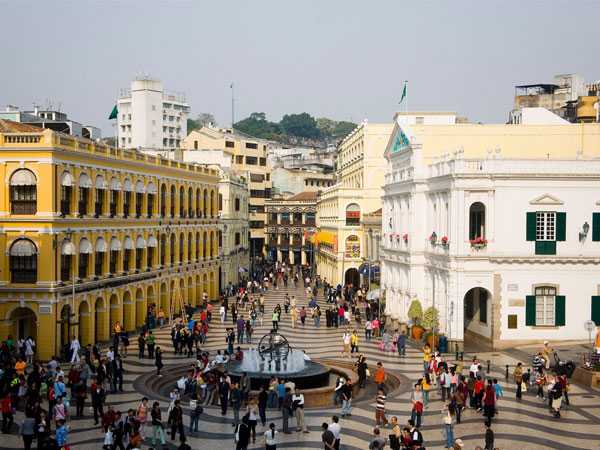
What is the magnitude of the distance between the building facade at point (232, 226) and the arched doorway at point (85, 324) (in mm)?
33370

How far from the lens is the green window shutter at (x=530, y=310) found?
3947 cm

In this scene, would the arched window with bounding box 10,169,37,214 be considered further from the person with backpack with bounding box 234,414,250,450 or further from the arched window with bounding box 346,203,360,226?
the arched window with bounding box 346,203,360,226

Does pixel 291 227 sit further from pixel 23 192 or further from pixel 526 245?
pixel 23 192

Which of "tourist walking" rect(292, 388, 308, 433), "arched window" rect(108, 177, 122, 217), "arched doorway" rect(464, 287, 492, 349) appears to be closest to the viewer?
"tourist walking" rect(292, 388, 308, 433)

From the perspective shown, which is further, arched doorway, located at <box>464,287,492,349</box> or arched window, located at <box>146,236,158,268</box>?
arched window, located at <box>146,236,158,268</box>

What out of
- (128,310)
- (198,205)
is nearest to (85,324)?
(128,310)

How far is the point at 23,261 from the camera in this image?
38688mm

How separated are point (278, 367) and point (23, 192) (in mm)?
16745

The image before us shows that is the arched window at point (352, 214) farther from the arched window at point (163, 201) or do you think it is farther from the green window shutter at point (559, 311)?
the green window shutter at point (559, 311)

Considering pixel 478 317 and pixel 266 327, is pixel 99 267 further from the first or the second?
pixel 478 317

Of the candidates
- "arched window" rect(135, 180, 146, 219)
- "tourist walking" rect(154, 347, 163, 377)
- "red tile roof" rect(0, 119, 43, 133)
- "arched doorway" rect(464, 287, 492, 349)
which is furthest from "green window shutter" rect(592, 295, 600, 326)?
"red tile roof" rect(0, 119, 43, 133)

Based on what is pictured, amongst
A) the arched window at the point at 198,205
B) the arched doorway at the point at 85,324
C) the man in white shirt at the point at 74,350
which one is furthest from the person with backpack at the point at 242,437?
the arched window at the point at 198,205

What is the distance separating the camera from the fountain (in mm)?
31109

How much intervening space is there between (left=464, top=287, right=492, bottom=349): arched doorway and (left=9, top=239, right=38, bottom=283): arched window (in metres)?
23.2
